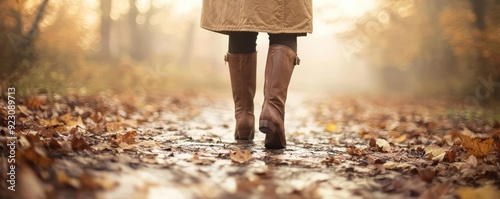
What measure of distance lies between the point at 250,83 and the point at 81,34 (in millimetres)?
7951

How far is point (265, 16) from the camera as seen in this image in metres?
2.83

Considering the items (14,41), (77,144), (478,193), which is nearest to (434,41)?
(14,41)

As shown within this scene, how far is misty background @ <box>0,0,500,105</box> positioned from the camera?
6.00m

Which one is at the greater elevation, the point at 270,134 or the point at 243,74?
the point at 243,74

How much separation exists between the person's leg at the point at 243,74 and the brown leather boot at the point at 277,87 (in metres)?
0.29

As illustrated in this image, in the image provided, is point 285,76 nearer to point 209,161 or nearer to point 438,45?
point 209,161

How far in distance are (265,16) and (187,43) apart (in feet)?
81.3

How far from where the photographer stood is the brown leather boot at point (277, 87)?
2.73m

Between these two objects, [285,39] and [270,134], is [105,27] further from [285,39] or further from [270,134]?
[270,134]

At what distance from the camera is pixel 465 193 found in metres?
1.69

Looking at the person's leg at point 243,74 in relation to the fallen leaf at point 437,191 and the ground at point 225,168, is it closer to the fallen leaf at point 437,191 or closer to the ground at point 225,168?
the ground at point 225,168

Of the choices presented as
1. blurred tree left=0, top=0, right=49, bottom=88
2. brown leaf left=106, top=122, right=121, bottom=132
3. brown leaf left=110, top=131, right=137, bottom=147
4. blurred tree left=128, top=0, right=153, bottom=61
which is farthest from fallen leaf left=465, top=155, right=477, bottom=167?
blurred tree left=128, top=0, right=153, bottom=61

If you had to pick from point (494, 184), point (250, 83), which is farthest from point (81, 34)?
point (494, 184)

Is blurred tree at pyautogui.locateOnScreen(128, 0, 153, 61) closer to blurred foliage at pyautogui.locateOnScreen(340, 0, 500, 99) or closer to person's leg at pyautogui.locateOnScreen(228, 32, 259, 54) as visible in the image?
blurred foliage at pyautogui.locateOnScreen(340, 0, 500, 99)
